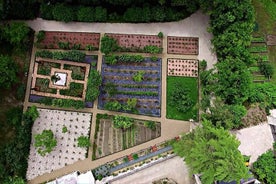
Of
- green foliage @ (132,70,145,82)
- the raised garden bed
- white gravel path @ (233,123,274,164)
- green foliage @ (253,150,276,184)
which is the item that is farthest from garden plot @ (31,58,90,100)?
green foliage @ (253,150,276,184)

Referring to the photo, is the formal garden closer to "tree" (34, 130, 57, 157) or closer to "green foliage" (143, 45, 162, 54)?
"tree" (34, 130, 57, 157)

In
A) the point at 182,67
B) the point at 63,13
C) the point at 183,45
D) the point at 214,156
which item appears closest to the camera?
the point at 214,156

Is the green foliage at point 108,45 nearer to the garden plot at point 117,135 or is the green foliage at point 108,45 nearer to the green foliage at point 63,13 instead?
the green foliage at point 63,13

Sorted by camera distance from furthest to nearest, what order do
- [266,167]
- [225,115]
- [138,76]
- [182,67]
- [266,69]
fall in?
[182,67] → [266,69] → [138,76] → [266,167] → [225,115]

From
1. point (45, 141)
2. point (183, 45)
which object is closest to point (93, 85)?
point (45, 141)

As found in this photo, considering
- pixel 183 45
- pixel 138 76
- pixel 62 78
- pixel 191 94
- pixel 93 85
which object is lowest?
pixel 191 94

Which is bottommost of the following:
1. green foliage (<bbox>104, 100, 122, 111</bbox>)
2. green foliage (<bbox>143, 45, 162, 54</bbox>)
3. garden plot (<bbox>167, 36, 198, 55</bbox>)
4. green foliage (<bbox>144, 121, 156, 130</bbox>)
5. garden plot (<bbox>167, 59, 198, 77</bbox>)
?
green foliage (<bbox>144, 121, 156, 130</bbox>)

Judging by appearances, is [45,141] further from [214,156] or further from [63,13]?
[214,156]

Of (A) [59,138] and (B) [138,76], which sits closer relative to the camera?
(A) [59,138]
